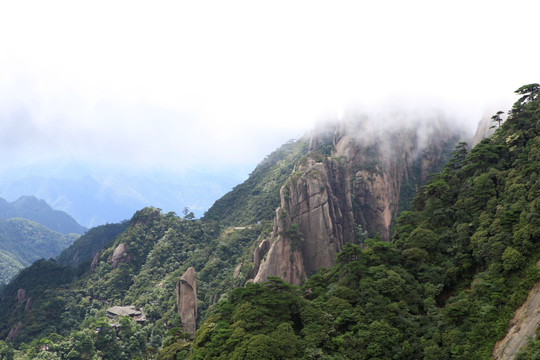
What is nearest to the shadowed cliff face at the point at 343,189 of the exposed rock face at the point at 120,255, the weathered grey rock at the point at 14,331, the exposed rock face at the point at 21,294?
the exposed rock face at the point at 120,255

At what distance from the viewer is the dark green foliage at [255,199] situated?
286ft

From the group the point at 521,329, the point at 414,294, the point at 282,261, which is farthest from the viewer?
the point at 282,261

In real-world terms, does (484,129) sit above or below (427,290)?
above

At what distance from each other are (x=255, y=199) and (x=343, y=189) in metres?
31.9

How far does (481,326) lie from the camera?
2356 cm

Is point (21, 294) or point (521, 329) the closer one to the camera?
point (521, 329)

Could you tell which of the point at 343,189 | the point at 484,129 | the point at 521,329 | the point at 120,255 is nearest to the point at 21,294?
the point at 120,255

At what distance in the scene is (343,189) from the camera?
68938 millimetres

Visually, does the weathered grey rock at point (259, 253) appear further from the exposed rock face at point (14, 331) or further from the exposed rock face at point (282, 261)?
the exposed rock face at point (14, 331)

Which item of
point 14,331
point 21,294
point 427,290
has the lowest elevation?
point 427,290

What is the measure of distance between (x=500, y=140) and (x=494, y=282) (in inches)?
796

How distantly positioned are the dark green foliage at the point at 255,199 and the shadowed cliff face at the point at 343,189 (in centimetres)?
1153

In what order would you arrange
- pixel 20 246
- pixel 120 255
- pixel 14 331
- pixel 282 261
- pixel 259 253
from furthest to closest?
pixel 20 246, pixel 120 255, pixel 14 331, pixel 259 253, pixel 282 261

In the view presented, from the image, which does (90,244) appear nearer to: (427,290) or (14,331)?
(14,331)
